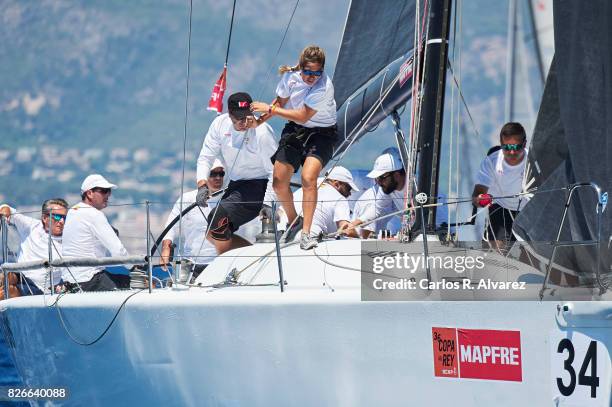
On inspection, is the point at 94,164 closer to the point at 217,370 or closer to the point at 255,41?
the point at 255,41

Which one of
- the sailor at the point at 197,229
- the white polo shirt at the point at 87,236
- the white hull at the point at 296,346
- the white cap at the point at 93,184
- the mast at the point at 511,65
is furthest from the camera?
the sailor at the point at 197,229

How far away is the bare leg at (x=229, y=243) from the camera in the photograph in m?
7.42

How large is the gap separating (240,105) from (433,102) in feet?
3.64

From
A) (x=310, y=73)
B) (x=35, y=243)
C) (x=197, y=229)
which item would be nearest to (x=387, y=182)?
(x=310, y=73)

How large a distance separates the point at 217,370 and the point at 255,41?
6732 inches

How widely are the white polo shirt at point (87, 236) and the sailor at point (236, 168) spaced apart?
64cm

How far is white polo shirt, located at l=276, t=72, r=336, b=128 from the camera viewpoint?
6.79m

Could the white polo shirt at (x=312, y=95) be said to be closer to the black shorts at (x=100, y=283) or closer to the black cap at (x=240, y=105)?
the black cap at (x=240, y=105)

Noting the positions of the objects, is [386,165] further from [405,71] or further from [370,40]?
[370,40]

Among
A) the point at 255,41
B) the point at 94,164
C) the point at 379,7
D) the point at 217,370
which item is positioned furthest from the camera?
the point at 255,41

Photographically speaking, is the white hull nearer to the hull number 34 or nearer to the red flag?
the hull number 34

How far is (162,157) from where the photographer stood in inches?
5413

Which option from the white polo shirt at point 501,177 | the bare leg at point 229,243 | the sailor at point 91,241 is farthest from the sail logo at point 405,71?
the sailor at point 91,241

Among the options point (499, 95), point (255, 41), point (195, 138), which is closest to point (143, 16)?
point (255, 41)
